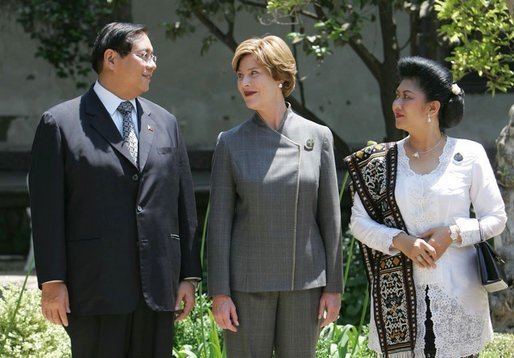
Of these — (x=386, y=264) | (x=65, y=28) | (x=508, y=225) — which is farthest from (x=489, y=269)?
(x=65, y=28)

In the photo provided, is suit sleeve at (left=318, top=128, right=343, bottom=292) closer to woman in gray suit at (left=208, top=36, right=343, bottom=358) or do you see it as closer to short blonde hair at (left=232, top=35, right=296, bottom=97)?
woman in gray suit at (left=208, top=36, right=343, bottom=358)

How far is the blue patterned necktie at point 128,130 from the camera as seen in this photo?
4.43 m

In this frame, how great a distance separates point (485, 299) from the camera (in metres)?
4.48

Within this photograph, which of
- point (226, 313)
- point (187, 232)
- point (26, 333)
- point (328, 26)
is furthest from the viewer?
point (328, 26)

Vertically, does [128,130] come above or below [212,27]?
below

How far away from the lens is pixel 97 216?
169 inches

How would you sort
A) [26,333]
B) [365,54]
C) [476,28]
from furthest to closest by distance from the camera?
1. [365,54]
2. [476,28]
3. [26,333]

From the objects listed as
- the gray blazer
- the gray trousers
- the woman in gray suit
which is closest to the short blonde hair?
the woman in gray suit

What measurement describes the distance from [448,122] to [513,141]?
2654 millimetres

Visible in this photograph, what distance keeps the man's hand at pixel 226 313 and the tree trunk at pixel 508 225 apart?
123 inches

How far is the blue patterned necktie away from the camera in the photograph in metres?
4.43

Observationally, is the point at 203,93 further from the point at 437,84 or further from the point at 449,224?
the point at 449,224

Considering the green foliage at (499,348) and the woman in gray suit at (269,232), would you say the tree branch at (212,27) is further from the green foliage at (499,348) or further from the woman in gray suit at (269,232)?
the woman in gray suit at (269,232)

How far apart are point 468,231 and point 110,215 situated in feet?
4.73
